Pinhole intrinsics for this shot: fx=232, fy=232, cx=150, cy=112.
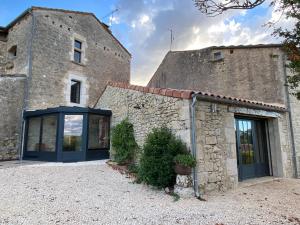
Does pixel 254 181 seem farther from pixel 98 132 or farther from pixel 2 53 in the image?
pixel 2 53

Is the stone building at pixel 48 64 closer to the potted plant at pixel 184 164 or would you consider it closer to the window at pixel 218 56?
the window at pixel 218 56

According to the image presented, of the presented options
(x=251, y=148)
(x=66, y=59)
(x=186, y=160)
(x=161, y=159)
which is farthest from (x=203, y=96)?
(x=66, y=59)

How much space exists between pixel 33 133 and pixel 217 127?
821 cm

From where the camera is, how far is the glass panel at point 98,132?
10023mm

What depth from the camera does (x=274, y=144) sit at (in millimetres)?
8430

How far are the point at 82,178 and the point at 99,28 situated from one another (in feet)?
34.3

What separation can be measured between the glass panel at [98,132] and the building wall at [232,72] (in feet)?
15.7

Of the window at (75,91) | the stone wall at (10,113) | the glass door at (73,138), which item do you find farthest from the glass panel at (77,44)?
the glass door at (73,138)

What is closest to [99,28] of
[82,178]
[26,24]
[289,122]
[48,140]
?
[26,24]

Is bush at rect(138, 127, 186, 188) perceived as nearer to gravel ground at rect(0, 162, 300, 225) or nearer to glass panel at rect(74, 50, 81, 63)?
gravel ground at rect(0, 162, 300, 225)

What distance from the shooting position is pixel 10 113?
33.2ft

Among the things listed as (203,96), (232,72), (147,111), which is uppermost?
(232,72)

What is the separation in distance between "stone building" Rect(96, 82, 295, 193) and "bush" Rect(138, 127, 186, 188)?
0.32 metres

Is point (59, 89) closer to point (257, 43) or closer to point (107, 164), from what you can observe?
point (107, 164)
